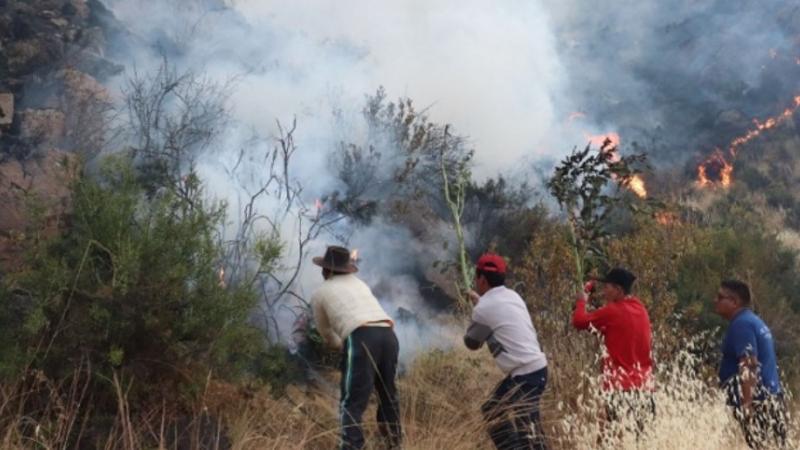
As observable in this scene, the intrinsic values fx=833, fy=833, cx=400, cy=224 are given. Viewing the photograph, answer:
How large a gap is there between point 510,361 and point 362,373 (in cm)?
91

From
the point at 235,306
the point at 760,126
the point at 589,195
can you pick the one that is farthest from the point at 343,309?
the point at 760,126

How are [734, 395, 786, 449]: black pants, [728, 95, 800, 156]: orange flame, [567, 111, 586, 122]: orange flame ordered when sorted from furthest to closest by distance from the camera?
[728, 95, 800, 156]: orange flame, [567, 111, 586, 122]: orange flame, [734, 395, 786, 449]: black pants

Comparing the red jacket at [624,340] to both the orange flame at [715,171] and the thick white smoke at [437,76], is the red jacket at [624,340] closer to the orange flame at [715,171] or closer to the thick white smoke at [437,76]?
the thick white smoke at [437,76]

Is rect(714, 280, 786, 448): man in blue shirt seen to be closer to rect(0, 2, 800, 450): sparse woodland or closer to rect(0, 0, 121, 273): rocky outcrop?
rect(0, 2, 800, 450): sparse woodland

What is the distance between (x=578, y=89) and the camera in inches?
1112

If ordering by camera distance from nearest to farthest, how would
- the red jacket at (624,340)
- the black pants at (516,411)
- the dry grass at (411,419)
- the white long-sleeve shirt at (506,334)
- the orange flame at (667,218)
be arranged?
1. the dry grass at (411,419)
2. the black pants at (516,411)
3. the white long-sleeve shirt at (506,334)
4. the red jacket at (624,340)
5. the orange flame at (667,218)

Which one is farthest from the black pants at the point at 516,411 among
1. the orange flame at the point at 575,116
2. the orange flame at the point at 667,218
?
the orange flame at the point at 575,116

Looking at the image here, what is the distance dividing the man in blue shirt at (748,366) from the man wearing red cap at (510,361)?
1213 mm

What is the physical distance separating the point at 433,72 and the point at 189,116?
Answer: 614 centimetres

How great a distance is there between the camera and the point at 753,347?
5.25m

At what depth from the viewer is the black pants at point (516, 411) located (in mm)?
4988

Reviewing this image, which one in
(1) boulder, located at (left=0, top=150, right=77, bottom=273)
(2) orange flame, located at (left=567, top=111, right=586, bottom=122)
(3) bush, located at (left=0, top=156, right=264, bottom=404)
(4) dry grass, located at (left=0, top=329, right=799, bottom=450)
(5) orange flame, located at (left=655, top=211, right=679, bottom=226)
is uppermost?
(2) orange flame, located at (left=567, top=111, right=586, bottom=122)

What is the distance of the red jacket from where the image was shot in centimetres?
536

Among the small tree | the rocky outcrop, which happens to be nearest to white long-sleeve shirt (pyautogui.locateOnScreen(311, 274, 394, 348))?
the small tree
